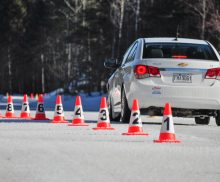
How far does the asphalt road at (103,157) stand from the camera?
845cm

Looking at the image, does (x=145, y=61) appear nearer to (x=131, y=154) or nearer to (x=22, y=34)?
(x=131, y=154)

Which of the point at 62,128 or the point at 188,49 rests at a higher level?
the point at 188,49

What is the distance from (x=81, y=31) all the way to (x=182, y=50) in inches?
1956

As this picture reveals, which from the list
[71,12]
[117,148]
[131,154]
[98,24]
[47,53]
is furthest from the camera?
[47,53]

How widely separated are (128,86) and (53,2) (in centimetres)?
6340

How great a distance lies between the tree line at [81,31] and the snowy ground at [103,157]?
32028 mm

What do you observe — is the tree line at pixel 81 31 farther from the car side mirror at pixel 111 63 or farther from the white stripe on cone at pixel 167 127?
the white stripe on cone at pixel 167 127

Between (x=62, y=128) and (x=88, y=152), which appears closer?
(x=88, y=152)

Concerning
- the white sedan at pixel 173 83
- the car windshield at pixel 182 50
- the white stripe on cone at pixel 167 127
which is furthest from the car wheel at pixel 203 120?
the white stripe on cone at pixel 167 127

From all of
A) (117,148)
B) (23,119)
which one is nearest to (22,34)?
(23,119)

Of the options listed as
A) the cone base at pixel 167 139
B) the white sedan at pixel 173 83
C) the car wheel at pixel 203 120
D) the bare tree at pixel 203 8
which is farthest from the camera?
the bare tree at pixel 203 8

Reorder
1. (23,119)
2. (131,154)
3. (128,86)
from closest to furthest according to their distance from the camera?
1. (131,154)
2. (128,86)
3. (23,119)

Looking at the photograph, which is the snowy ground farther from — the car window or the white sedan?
the car window

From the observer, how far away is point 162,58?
16500 mm
